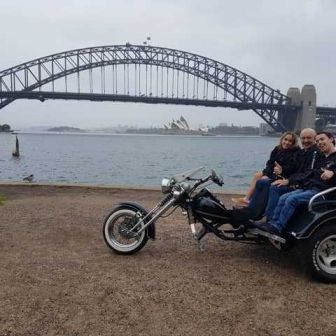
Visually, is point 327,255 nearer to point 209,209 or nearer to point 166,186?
point 209,209

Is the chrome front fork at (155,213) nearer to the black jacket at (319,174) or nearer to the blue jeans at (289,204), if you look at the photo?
the blue jeans at (289,204)

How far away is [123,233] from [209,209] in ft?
3.40

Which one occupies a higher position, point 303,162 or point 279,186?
point 303,162

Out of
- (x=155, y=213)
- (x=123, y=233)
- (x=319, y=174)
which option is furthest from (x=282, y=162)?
(x=123, y=233)

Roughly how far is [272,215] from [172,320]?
71.8 inches

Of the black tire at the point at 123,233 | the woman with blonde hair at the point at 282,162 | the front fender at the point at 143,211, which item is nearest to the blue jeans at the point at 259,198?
the woman with blonde hair at the point at 282,162

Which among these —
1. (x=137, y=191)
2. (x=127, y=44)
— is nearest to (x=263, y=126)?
(x=127, y=44)

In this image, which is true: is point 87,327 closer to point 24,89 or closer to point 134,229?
point 134,229

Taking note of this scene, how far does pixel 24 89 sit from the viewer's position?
79.9 metres

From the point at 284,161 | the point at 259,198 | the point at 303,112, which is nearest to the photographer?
the point at 259,198

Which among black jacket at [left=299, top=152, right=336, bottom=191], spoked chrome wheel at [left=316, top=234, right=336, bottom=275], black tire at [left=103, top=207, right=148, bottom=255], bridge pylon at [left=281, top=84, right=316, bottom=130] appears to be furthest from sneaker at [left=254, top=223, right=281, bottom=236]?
bridge pylon at [left=281, top=84, right=316, bottom=130]

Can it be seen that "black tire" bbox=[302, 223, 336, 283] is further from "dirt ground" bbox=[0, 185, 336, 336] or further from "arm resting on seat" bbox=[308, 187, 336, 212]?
"arm resting on seat" bbox=[308, 187, 336, 212]

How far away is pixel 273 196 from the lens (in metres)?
5.33

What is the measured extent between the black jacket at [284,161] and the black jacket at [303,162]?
0.06 m
